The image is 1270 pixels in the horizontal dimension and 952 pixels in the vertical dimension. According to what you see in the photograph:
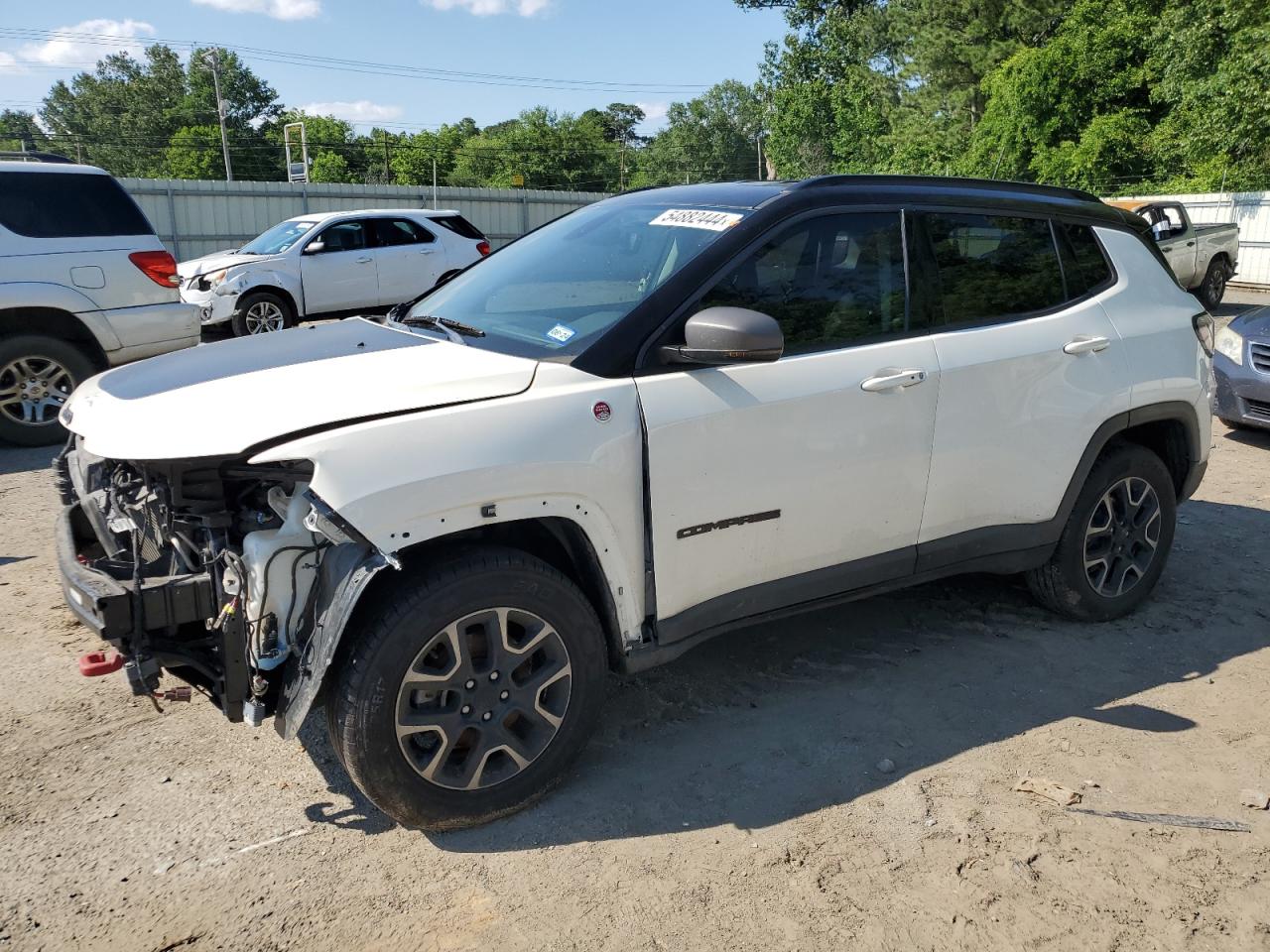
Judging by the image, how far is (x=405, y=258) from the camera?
14008 millimetres

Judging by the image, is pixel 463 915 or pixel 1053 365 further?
pixel 1053 365

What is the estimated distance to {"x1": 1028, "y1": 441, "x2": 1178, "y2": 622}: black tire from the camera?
14.2 ft

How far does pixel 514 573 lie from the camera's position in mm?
2898

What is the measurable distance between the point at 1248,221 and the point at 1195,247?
33.7 feet

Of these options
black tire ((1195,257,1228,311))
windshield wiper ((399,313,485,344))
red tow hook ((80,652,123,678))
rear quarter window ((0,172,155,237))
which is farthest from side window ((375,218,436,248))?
black tire ((1195,257,1228,311))

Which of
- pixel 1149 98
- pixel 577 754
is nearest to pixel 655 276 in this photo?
pixel 577 754

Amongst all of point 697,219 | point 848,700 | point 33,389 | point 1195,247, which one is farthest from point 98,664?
point 1195,247

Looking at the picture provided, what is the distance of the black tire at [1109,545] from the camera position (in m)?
4.33

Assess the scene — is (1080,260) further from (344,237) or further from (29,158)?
(344,237)

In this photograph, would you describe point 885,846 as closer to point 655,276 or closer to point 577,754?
point 577,754

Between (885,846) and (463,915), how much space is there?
123 cm

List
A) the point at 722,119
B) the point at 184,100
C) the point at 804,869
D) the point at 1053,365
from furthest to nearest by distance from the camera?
1. the point at 722,119
2. the point at 184,100
3. the point at 1053,365
4. the point at 804,869

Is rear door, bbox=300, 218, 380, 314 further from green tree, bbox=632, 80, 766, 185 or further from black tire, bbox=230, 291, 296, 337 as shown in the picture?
green tree, bbox=632, 80, 766, 185

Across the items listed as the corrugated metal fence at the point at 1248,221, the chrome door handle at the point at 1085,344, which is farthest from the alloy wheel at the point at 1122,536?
the corrugated metal fence at the point at 1248,221
